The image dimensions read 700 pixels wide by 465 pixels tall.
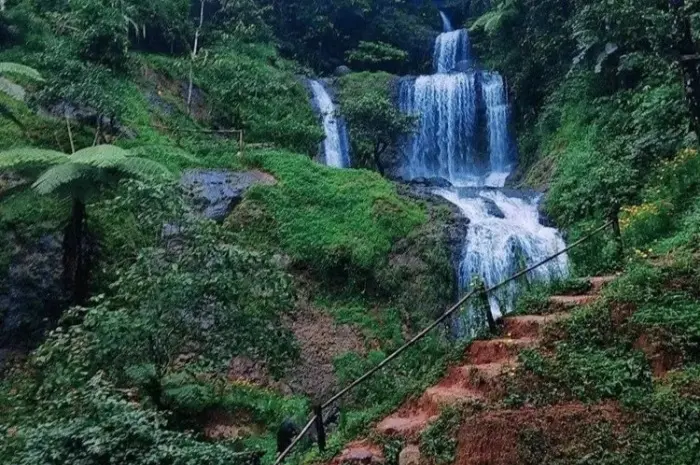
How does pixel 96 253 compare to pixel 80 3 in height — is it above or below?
below

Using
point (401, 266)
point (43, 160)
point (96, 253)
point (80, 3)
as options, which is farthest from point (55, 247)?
point (80, 3)

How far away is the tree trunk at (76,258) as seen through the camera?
35.7ft

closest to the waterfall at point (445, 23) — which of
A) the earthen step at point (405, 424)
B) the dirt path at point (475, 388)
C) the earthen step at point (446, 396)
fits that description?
the dirt path at point (475, 388)

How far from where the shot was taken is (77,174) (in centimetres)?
1004

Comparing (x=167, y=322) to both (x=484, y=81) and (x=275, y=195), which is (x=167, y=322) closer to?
(x=275, y=195)

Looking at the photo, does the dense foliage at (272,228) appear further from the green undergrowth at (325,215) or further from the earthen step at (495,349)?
the earthen step at (495,349)

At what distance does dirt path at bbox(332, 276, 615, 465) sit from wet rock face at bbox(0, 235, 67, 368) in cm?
725

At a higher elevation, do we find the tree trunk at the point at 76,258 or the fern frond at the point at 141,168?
the fern frond at the point at 141,168

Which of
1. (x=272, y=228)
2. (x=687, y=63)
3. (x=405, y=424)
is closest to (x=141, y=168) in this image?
(x=272, y=228)

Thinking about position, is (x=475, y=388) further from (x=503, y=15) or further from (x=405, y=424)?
(x=503, y=15)

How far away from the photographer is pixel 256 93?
65.6ft

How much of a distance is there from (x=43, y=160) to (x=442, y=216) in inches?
341

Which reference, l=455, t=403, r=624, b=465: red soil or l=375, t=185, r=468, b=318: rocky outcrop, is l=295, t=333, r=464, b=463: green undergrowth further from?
l=375, t=185, r=468, b=318: rocky outcrop

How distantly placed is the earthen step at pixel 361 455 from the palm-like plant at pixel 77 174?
5665mm
